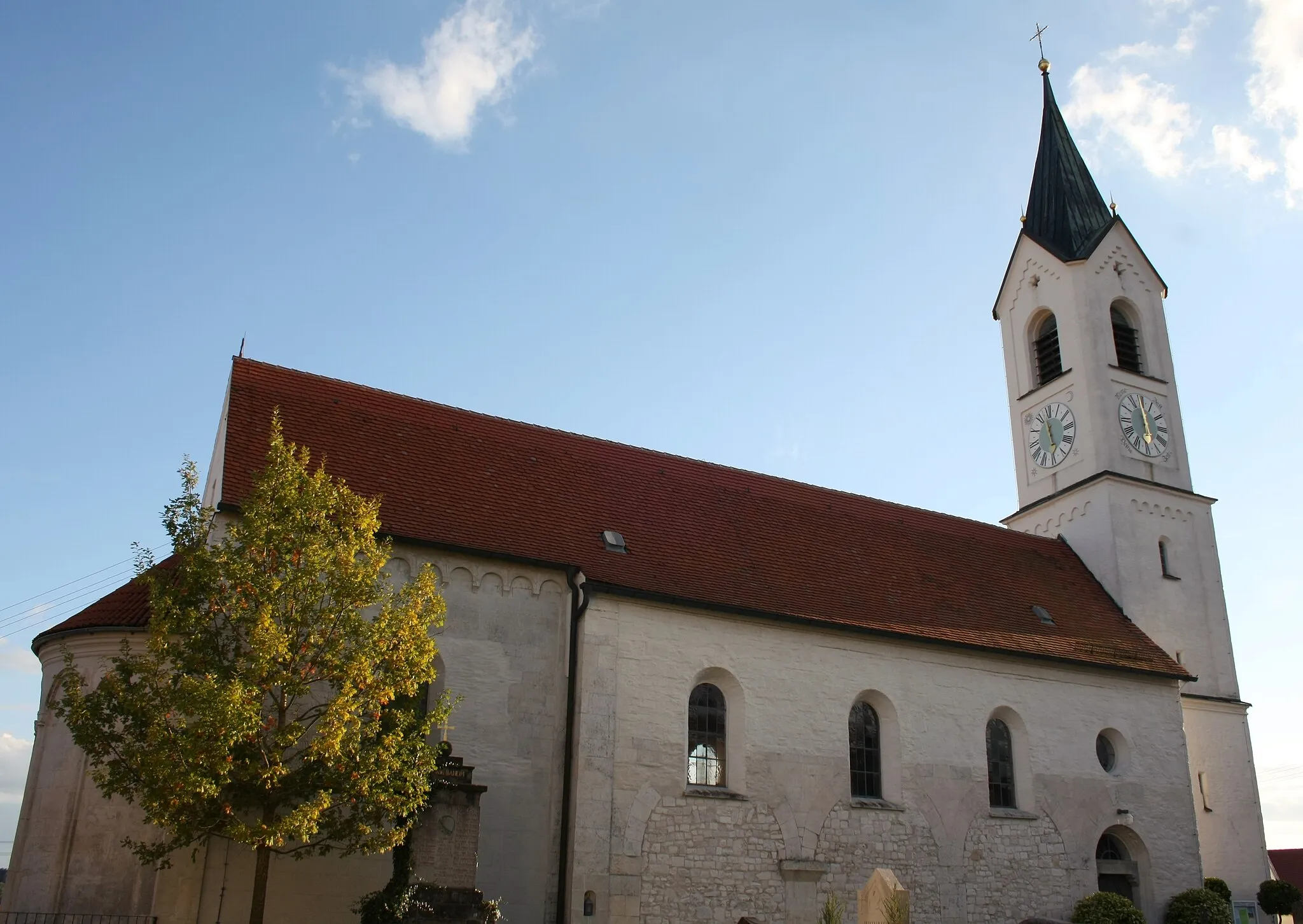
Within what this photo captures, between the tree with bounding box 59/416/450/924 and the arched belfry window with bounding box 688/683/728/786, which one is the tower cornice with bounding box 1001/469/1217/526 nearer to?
the arched belfry window with bounding box 688/683/728/786

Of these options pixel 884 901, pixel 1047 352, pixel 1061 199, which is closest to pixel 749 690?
pixel 884 901

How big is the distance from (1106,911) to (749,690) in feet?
25.5

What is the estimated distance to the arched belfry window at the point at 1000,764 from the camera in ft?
67.9

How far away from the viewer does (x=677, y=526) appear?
20.9 metres

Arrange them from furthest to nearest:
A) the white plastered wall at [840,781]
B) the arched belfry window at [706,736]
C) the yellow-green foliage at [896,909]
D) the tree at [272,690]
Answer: the arched belfry window at [706,736], the white plastered wall at [840,781], the tree at [272,690], the yellow-green foliage at [896,909]

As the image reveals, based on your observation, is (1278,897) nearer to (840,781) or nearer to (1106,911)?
(1106,911)

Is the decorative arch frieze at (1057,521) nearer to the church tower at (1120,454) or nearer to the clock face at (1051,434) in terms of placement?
the church tower at (1120,454)

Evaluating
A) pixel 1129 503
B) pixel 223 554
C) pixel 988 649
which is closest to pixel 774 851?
pixel 988 649

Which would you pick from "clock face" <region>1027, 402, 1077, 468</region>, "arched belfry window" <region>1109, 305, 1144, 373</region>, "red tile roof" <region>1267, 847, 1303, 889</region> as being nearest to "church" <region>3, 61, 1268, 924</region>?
"clock face" <region>1027, 402, 1077, 468</region>

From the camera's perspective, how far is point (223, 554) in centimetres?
1362

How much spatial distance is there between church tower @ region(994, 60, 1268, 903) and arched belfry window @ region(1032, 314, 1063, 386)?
1.5 inches

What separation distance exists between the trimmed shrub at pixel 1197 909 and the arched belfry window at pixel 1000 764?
3.89 m

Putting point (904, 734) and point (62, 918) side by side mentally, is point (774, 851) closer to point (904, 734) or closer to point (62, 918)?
point (904, 734)

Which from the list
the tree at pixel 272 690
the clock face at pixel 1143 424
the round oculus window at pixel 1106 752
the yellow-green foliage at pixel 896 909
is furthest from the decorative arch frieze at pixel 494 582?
the clock face at pixel 1143 424
